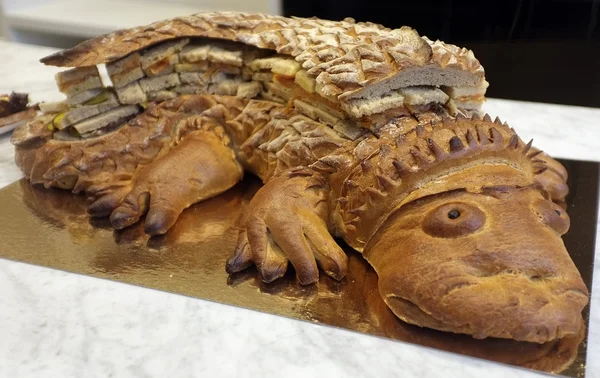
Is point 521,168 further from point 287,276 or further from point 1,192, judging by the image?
point 1,192

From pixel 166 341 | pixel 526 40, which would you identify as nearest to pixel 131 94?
pixel 166 341

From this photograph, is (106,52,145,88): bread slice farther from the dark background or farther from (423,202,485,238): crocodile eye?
the dark background

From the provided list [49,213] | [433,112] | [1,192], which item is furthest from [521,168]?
[1,192]

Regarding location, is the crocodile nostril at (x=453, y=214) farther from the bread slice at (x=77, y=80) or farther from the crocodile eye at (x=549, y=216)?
the bread slice at (x=77, y=80)

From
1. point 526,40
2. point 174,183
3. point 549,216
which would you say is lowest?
point 526,40

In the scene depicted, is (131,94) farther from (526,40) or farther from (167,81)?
(526,40)

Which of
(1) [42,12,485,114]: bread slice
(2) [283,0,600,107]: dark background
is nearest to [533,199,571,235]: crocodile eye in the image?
(1) [42,12,485,114]: bread slice
